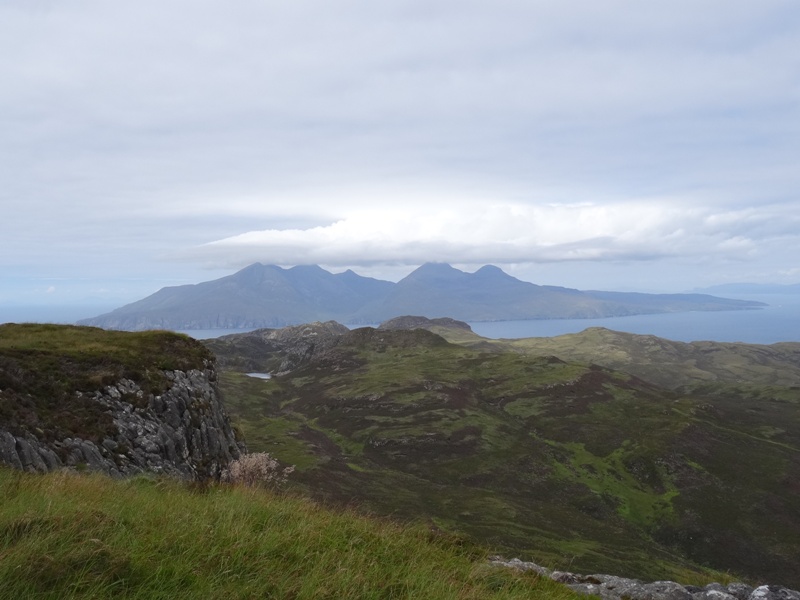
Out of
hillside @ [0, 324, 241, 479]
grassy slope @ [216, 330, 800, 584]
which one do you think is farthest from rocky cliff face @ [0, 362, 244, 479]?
grassy slope @ [216, 330, 800, 584]

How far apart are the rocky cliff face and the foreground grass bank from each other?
13.1 metres

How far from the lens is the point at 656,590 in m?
16.8

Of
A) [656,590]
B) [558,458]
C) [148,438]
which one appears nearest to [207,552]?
[656,590]

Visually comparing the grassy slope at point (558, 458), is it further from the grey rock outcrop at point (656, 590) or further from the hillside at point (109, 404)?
the hillside at point (109, 404)

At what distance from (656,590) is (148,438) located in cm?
2930

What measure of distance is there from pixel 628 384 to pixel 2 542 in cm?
18266

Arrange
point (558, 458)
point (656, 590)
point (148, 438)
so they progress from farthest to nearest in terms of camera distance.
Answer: point (558, 458)
point (148, 438)
point (656, 590)

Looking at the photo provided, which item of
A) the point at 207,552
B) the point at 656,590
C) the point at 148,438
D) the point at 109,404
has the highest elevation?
the point at 207,552

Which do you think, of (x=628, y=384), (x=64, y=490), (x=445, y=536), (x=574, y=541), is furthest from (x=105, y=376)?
(x=628, y=384)

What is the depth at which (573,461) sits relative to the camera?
114812 millimetres

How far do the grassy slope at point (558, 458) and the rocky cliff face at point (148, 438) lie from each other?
1259 inches

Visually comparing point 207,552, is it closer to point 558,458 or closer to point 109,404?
point 109,404

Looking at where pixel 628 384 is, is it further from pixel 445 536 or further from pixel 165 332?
pixel 445 536

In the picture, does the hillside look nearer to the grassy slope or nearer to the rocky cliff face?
the rocky cliff face
